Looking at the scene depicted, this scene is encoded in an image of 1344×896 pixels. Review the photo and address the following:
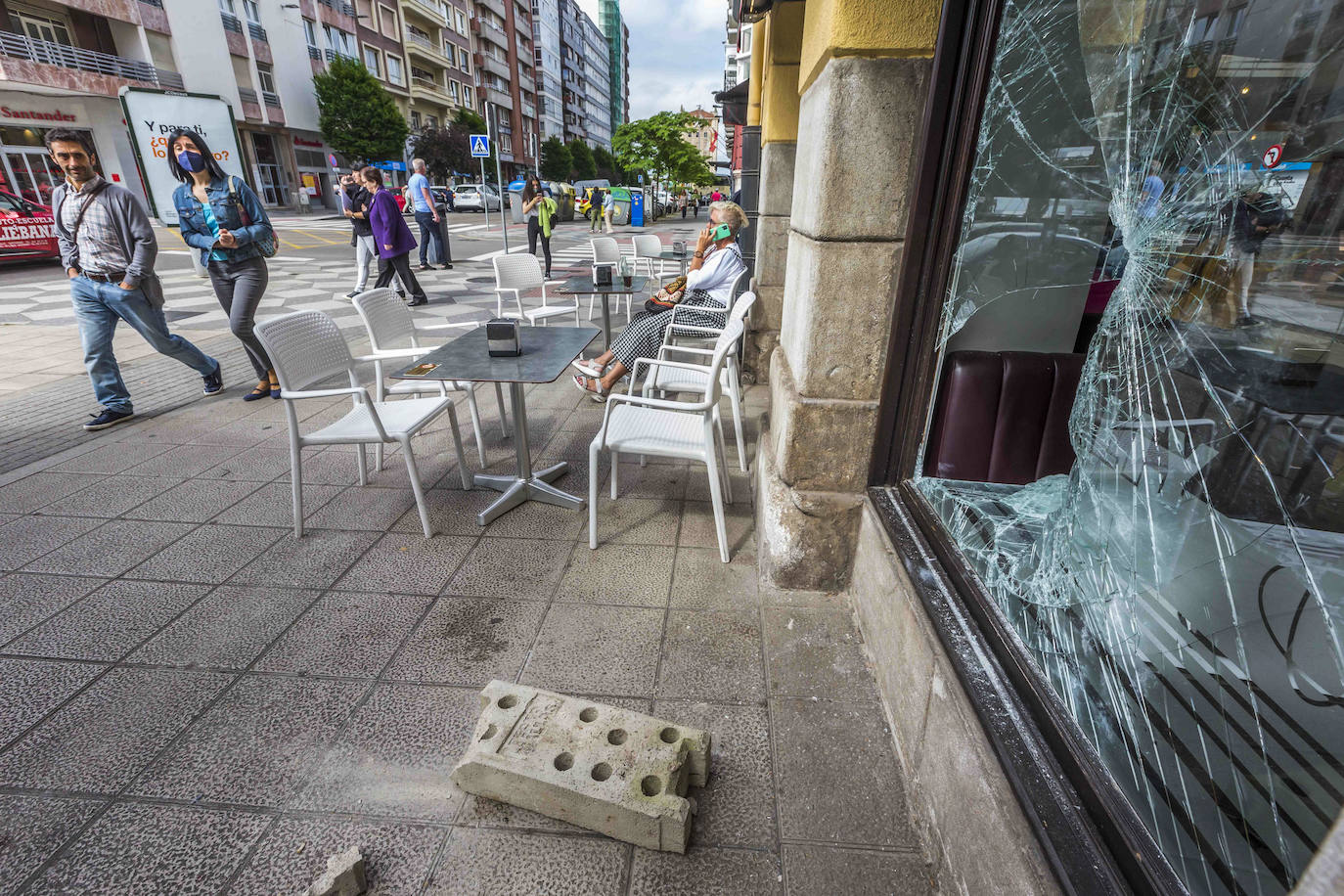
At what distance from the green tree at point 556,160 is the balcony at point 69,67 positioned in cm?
3427

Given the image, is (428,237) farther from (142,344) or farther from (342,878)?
(342,878)

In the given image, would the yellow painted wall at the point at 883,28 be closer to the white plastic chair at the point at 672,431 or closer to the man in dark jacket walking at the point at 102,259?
the white plastic chair at the point at 672,431

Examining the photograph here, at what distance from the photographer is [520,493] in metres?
3.30

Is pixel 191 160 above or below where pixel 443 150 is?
below

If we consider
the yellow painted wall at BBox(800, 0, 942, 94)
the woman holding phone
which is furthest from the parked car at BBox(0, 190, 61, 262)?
the yellow painted wall at BBox(800, 0, 942, 94)

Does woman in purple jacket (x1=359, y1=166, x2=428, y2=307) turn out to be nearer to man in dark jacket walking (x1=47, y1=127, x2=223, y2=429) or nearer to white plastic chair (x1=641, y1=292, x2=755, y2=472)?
man in dark jacket walking (x1=47, y1=127, x2=223, y2=429)

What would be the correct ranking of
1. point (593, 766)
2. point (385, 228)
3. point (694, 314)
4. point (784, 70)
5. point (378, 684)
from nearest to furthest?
point (593, 766), point (378, 684), point (694, 314), point (784, 70), point (385, 228)

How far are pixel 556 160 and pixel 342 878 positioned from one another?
6140cm

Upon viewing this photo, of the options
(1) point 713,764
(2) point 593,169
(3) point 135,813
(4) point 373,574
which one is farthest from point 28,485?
(2) point 593,169

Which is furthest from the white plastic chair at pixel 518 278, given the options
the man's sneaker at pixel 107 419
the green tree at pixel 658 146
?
the green tree at pixel 658 146

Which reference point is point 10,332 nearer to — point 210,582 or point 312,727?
point 210,582

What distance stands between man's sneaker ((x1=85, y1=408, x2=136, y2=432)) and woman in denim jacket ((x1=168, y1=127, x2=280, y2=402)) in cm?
94

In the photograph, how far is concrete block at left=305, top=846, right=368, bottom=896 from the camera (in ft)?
4.59

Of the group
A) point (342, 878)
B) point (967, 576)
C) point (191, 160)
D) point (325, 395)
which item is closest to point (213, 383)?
point (191, 160)
